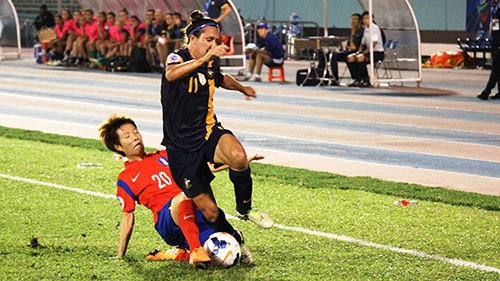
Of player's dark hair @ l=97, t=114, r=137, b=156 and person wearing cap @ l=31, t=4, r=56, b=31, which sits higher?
player's dark hair @ l=97, t=114, r=137, b=156

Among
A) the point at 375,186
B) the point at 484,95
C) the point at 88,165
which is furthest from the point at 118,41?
the point at 375,186

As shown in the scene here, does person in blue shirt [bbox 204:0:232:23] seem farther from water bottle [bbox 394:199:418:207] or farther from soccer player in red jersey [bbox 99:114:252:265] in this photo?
soccer player in red jersey [bbox 99:114:252:265]

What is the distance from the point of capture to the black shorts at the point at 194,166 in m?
6.03

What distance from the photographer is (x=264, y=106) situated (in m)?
18.7

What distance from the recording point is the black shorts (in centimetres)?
603

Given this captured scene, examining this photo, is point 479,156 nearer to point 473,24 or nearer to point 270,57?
point 270,57

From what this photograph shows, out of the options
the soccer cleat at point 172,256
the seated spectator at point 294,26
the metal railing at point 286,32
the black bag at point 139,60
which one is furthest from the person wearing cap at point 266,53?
the soccer cleat at point 172,256

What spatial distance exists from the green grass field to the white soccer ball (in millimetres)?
81

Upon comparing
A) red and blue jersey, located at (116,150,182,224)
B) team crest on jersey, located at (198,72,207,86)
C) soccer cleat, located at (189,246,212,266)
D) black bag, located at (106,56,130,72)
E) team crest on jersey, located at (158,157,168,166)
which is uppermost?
team crest on jersey, located at (198,72,207,86)

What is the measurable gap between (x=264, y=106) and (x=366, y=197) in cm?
968

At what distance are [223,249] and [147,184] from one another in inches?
25.8

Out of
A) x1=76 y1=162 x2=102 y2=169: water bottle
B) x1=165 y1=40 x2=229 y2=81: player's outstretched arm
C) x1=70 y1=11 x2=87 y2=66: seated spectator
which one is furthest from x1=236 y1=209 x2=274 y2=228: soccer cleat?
x1=70 y1=11 x2=87 y2=66: seated spectator

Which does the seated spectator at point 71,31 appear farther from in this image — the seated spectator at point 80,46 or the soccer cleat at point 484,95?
the soccer cleat at point 484,95

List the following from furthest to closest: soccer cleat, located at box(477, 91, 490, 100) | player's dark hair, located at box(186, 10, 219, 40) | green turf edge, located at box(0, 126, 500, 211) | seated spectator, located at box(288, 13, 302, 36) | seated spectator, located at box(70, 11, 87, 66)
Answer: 1. seated spectator, located at box(288, 13, 302, 36)
2. seated spectator, located at box(70, 11, 87, 66)
3. soccer cleat, located at box(477, 91, 490, 100)
4. green turf edge, located at box(0, 126, 500, 211)
5. player's dark hair, located at box(186, 10, 219, 40)
